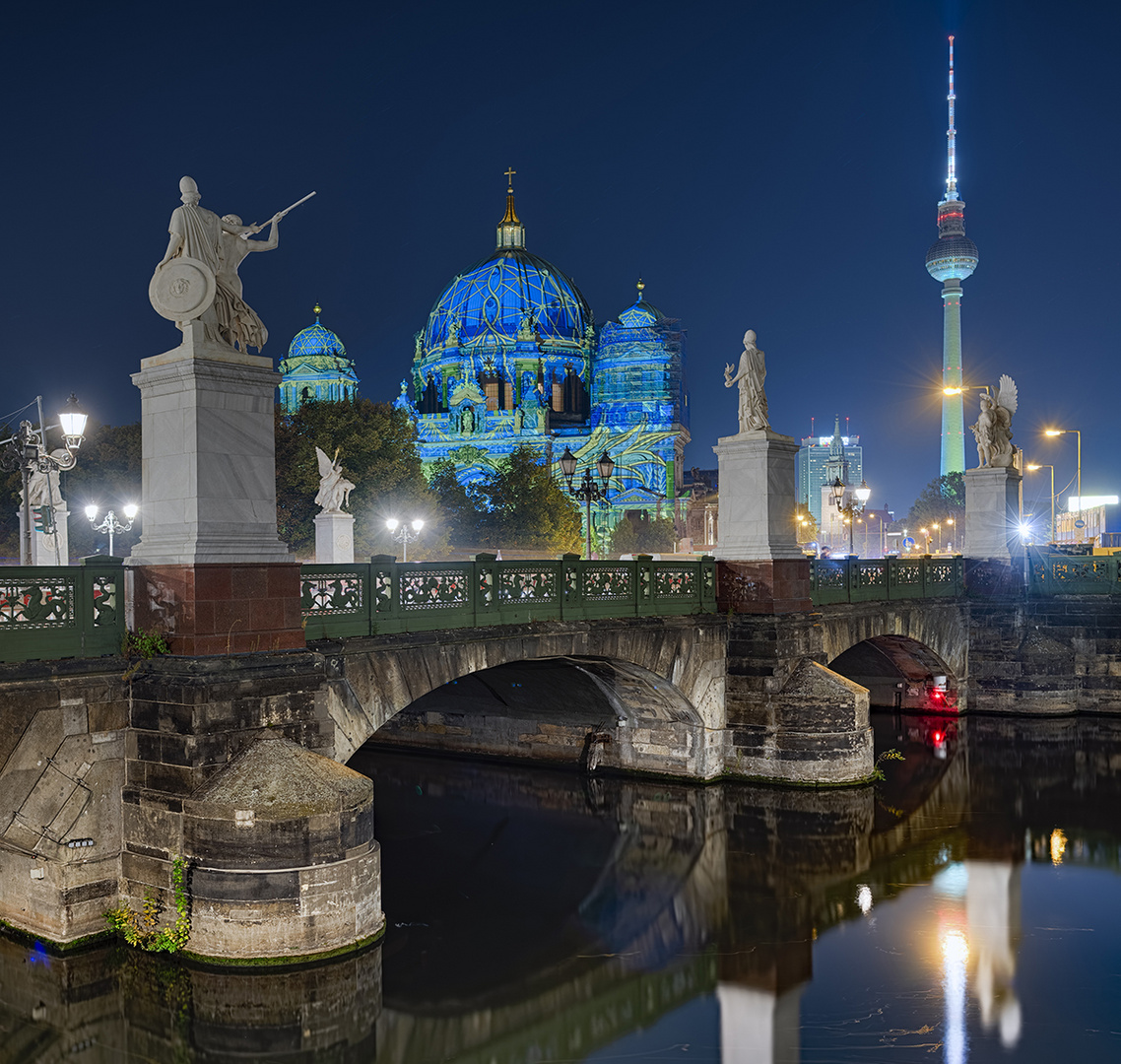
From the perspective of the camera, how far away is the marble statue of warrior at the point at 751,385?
809 inches

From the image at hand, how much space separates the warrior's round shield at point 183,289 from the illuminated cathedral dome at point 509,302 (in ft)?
309

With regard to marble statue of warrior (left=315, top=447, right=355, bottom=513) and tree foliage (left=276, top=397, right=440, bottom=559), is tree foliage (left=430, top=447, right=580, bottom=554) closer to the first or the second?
tree foliage (left=276, top=397, right=440, bottom=559)

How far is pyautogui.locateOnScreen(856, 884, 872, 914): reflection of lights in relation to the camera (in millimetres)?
15055

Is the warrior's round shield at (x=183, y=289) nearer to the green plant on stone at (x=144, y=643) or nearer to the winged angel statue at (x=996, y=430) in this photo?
the green plant on stone at (x=144, y=643)

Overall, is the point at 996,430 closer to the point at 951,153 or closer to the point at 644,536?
the point at 644,536

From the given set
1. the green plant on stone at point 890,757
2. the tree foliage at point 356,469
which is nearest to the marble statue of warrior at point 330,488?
the green plant on stone at point 890,757

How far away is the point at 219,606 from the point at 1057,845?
46.9ft

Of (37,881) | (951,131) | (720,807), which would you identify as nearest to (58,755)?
(37,881)

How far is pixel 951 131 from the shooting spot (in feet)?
614

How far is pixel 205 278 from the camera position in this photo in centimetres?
1226

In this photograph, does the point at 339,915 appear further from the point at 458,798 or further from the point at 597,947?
the point at 458,798

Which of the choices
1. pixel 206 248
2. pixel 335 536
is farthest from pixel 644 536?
pixel 206 248

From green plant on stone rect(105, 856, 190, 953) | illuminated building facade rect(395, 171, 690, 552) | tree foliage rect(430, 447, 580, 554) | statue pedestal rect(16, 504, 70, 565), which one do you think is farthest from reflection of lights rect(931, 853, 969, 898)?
illuminated building facade rect(395, 171, 690, 552)

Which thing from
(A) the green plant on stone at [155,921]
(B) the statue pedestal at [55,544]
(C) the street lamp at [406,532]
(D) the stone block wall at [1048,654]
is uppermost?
(C) the street lamp at [406,532]
